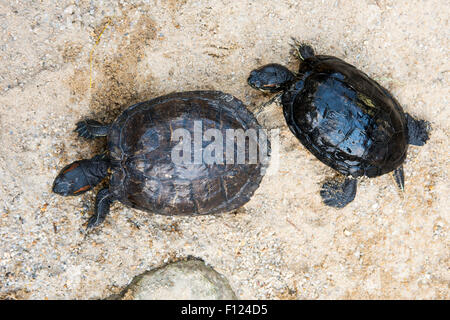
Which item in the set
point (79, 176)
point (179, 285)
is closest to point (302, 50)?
point (79, 176)

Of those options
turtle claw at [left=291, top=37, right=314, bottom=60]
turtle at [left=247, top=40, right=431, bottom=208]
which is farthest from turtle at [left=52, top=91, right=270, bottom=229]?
turtle claw at [left=291, top=37, right=314, bottom=60]

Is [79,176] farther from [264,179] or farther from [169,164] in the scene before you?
[264,179]

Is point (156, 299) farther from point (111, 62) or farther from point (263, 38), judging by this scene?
point (263, 38)

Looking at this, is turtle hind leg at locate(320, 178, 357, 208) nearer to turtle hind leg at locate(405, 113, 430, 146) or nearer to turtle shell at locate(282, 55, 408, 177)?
turtle shell at locate(282, 55, 408, 177)

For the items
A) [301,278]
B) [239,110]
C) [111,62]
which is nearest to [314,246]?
[301,278]

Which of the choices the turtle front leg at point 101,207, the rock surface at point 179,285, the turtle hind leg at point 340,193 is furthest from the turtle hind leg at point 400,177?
the turtle front leg at point 101,207

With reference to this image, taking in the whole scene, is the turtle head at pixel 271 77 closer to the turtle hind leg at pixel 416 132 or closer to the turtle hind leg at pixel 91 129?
the turtle hind leg at pixel 416 132
